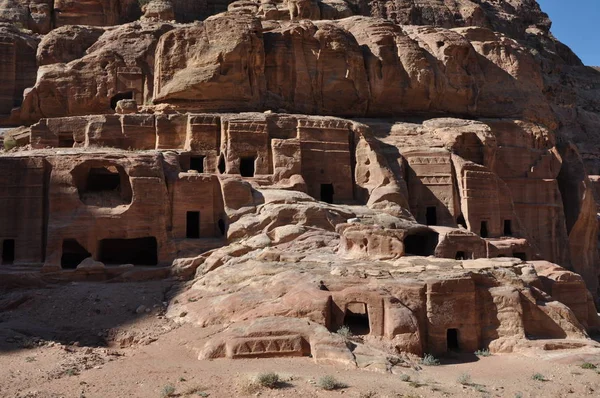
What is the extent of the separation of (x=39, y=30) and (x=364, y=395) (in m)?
36.0

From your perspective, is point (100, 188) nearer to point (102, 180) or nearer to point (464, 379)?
point (102, 180)

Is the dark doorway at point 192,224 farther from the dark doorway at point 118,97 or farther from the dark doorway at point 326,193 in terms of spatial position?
the dark doorway at point 118,97

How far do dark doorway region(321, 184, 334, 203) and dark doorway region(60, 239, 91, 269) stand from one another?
11.2 metres

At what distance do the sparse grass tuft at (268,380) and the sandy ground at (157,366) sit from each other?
16 centimetres

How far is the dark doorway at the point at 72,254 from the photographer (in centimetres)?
2417

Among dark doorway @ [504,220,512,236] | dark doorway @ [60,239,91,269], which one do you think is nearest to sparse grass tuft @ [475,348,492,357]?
dark doorway @ [60,239,91,269]

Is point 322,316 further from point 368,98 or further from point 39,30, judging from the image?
point 39,30

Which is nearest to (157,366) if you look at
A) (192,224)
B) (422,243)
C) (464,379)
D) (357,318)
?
(357,318)

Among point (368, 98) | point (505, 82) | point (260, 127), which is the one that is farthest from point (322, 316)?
point (505, 82)

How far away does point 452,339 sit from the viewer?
1816 centimetres

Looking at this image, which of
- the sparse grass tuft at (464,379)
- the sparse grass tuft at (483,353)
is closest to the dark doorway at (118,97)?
the sparse grass tuft at (483,353)

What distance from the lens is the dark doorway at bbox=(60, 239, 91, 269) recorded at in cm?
2417

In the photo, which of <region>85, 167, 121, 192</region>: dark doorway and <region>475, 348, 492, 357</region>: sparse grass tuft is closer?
<region>475, 348, 492, 357</region>: sparse grass tuft

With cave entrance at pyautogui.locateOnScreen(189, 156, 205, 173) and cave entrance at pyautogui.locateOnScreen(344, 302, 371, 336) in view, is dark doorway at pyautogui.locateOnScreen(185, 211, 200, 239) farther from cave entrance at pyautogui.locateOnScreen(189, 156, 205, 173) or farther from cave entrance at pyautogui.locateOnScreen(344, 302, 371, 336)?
cave entrance at pyautogui.locateOnScreen(344, 302, 371, 336)
